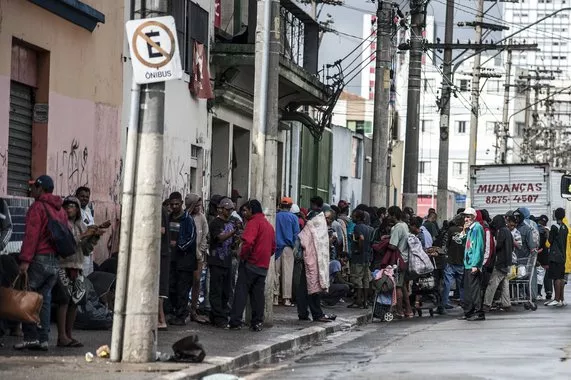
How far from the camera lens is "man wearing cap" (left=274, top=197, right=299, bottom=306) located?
23925 millimetres

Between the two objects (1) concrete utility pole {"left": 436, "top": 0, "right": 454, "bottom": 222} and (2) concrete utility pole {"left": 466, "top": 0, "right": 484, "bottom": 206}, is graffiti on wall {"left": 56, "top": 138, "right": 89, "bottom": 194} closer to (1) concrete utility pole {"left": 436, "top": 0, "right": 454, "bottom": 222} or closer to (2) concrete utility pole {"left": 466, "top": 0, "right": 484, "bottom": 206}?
(1) concrete utility pole {"left": 436, "top": 0, "right": 454, "bottom": 222}

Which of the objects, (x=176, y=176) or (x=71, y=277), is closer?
(x=71, y=277)

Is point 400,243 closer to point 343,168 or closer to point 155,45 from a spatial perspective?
point 155,45

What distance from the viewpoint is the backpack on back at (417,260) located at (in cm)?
2466

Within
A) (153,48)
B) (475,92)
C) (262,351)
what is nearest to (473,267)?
(262,351)

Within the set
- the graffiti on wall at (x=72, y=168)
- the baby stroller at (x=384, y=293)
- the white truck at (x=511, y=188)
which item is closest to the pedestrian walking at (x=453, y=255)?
the baby stroller at (x=384, y=293)

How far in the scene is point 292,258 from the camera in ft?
83.9

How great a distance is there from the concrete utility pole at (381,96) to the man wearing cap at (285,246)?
22.0 ft

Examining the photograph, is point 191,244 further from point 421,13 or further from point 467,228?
point 421,13

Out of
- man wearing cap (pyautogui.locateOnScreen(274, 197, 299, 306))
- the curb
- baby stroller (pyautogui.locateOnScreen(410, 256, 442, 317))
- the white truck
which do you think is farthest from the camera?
the white truck

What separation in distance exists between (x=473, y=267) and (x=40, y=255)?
36.4 ft

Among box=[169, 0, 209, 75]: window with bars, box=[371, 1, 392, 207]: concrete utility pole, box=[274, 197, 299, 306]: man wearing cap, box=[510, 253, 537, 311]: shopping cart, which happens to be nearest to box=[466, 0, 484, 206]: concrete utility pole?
box=[371, 1, 392, 207]: concrete utility pole

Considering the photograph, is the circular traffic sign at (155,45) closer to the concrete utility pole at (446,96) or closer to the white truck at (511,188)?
the white truck at (511,188)

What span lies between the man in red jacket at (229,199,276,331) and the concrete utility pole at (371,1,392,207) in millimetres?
12679
